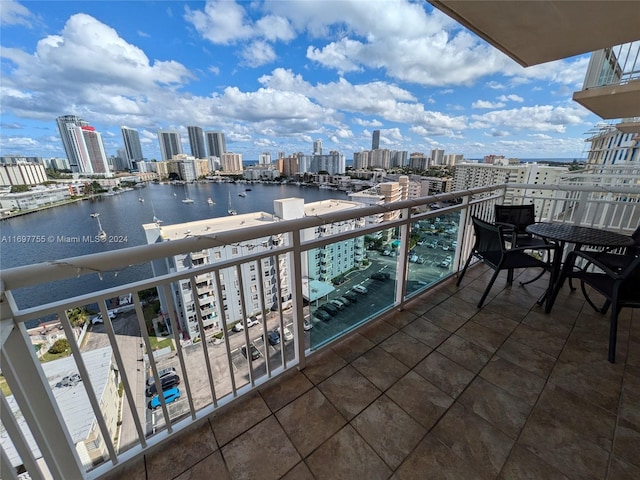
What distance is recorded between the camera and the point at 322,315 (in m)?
1.94

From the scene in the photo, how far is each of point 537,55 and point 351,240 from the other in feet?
10.3

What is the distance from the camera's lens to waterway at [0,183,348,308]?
10.4 m

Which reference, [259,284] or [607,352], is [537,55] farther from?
[259,284]

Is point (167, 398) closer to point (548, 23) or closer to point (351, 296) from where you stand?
point (351, 296)

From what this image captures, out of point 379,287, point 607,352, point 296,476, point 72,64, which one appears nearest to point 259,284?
point 296,476

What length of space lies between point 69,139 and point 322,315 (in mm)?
19097

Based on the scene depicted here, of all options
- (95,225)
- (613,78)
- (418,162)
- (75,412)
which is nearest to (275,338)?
(75,412)

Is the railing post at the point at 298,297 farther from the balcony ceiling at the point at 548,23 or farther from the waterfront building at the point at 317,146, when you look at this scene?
the waterfront building at the point at 317,146

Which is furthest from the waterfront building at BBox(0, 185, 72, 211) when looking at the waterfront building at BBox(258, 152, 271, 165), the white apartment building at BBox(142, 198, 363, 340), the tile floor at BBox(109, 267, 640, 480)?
the waterfront building at BBox(258, 152, 271, 165)

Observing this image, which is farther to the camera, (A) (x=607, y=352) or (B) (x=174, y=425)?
(A) (x=607, y=352)

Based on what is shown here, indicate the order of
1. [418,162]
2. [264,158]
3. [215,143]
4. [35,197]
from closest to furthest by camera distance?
1. [35,197]
2. [215,143]
3. [418,162]
4. [264,158]

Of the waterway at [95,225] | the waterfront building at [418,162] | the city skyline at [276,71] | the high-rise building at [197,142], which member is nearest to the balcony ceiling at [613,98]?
the city skyline at [276,71]

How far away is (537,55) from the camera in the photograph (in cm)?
277

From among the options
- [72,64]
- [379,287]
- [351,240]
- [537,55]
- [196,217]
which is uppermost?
[72,64]
